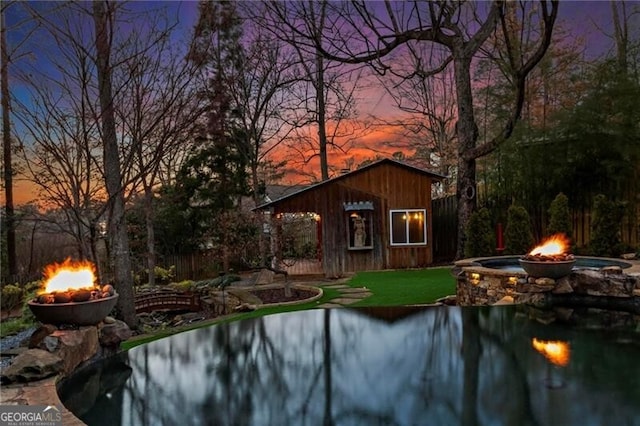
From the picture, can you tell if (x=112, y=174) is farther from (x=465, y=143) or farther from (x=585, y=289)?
(x=465, y=143)

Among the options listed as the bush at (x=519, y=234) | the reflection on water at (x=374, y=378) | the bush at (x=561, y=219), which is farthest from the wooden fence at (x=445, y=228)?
the reflection on water at (x=374, y=378)

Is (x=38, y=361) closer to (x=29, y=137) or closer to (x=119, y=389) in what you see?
(x=119, y=389)

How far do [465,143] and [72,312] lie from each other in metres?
10.0

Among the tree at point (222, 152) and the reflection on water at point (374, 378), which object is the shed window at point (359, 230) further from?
the reflection on water at point (374, 378)

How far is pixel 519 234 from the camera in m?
8.93

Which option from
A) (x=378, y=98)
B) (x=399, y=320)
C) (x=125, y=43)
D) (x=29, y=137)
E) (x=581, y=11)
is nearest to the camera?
(x=399, y=320)

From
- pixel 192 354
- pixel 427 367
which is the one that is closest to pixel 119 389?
pixel 192 354

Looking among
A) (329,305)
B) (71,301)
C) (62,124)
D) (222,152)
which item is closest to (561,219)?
(329,305)

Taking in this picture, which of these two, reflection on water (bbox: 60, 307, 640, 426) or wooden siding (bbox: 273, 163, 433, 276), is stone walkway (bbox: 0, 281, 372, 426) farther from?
wooden siding (bbox: 273, 163, 433, 276)

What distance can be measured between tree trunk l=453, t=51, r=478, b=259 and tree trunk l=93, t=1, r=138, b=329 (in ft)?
25.9

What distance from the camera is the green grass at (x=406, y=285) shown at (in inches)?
252

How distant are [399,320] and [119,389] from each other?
7.72ft

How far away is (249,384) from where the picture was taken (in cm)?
242

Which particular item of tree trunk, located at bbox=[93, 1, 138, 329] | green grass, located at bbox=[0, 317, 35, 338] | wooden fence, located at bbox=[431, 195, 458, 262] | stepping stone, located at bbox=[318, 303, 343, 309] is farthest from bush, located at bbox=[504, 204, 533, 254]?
green grass, located at bbox=[0, 317, 35, 338]
